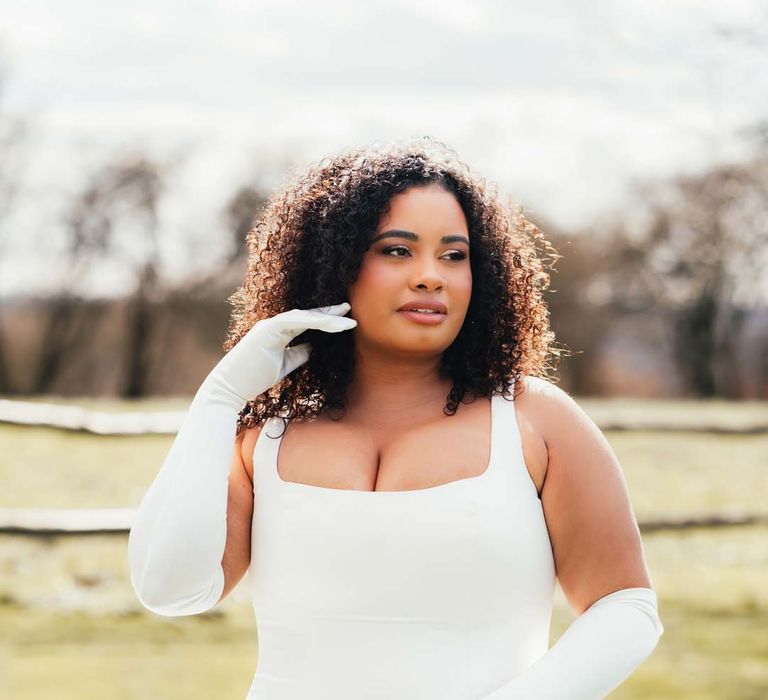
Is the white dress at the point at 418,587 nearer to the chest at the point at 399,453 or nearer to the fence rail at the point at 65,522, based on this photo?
the chest at the point at 399,453

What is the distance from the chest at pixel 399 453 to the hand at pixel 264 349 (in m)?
0.10

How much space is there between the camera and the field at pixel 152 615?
4.58 m

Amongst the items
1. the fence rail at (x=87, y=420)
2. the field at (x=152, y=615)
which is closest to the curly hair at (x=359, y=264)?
the field at (x=152, y=615)

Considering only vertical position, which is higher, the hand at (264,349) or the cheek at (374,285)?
the cheek at (374,285)

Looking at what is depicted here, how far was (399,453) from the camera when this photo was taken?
5.71 ft

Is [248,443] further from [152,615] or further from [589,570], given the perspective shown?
[152,615]

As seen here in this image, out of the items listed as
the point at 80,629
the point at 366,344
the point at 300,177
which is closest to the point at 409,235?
the point at 366,344

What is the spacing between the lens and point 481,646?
1.68m

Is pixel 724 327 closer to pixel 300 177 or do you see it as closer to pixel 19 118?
pixel 19 118

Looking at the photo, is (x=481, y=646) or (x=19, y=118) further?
(x=19, y=118)

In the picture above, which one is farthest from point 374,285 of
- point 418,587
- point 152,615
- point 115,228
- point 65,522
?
point 115,228

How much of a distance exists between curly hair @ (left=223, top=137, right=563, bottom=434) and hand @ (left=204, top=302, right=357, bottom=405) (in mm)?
65

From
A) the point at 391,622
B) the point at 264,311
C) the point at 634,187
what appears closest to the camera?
the point at 391,622

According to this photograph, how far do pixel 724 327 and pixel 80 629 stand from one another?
12043 mm
